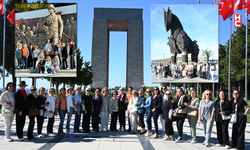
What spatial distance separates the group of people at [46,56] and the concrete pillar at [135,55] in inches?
708

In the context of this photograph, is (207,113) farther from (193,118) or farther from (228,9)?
(228,9)

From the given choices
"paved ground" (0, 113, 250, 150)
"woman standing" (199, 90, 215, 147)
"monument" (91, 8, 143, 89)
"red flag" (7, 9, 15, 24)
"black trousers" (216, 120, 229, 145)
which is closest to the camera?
"paved ground" (0, 113, 250, 150)

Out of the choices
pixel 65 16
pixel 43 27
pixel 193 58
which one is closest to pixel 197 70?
pixel 193 58

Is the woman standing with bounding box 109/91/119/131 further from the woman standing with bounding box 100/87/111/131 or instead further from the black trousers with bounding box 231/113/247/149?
the black trousers with bounding box 231/113/247/149

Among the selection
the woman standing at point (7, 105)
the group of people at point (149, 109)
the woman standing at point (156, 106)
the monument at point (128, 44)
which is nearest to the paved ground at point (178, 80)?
the group of people at point (149, 109)

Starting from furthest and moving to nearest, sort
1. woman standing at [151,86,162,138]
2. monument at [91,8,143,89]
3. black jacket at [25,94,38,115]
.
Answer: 1. monument at [91,8,143,89]
2. woman standing at [151,86,162,138]
3. black jacket at [25,94,38,115]

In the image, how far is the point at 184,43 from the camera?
828 inches

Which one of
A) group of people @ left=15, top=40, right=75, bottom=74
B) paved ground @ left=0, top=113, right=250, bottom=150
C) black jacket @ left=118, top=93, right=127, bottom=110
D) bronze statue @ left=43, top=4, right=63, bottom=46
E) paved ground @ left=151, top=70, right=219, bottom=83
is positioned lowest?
paved ground @ left=0, top=113, right=250, bottom=150

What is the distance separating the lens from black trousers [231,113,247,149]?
20.7 feet

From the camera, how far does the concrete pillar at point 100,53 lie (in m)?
38.2

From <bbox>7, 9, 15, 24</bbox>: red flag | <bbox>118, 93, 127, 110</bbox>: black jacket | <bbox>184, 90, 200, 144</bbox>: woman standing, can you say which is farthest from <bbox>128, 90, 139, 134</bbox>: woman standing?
<bbox>7, 9, 15, 24</bbox>: red flag

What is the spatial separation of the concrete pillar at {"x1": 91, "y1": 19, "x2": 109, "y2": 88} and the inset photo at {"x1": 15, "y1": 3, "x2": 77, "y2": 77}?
1668cm

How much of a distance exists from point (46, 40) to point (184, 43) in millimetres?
12314

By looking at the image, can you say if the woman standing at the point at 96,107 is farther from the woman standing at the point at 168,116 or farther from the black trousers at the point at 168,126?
the black trousers at the point at 168,126
